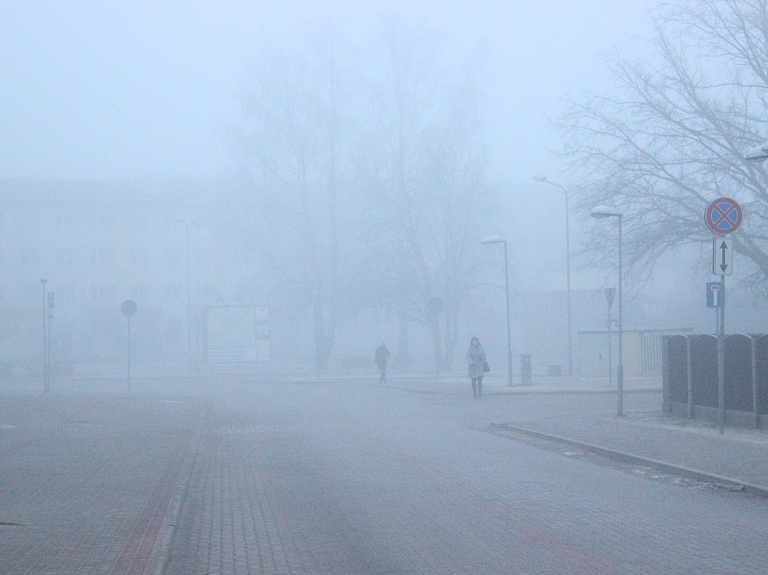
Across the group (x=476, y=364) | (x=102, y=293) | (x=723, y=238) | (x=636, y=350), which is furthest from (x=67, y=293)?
(x=723, y=238)

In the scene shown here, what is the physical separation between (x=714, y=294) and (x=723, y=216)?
150 centimetres

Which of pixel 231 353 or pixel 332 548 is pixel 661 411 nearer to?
pixel 332 548

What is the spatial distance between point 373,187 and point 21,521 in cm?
3787

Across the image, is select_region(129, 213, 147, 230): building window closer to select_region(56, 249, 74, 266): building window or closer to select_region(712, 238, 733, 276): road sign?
select_region(56, 249, 74, 266): building window

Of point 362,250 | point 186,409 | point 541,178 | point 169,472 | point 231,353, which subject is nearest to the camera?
point 169,472

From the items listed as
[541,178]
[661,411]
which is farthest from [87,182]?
[661,411]

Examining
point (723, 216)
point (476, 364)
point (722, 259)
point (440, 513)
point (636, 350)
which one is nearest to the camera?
point (440, 513)

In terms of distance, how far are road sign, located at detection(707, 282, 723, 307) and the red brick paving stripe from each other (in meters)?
9.20

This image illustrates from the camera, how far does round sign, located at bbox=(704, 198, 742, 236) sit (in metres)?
14.3

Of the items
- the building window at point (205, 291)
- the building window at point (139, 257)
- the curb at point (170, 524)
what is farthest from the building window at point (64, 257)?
the curb at point (170, 524)

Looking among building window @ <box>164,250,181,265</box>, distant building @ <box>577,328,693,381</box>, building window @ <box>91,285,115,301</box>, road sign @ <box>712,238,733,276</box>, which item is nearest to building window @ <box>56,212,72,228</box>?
building window @ <box>91,285,115,301</box>

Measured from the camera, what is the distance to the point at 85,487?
411 inches

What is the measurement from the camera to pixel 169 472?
11.7 meters

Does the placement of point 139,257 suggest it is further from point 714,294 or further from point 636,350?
point 714,294
